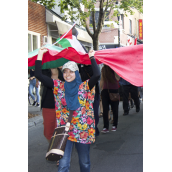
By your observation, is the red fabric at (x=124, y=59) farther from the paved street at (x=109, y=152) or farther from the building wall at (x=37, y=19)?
the building wall at (x=37, y=19)

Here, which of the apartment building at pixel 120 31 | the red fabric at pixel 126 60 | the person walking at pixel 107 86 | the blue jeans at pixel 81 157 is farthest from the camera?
the apartment building at pixel 120 31

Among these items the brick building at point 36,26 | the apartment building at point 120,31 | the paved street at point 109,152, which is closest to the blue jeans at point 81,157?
the paved street at point 109,152

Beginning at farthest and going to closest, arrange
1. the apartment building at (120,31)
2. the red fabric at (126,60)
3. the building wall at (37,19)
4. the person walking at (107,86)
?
the apartment building at (120,31), the building wall at (37,19), the person walking at (107,86), the red fabric at (126,60)

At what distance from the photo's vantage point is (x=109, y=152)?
587cm

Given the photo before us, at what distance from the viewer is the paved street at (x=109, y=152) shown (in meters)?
4.93

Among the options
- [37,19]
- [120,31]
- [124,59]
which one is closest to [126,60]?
[124,59]

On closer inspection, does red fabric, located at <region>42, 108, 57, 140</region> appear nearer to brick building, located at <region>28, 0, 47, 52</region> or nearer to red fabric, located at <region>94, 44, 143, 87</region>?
red fabric, located at <region>94, 44, 143, 87</region>

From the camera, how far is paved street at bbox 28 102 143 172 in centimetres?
493

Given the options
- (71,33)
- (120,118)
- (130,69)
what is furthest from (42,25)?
(130,69)

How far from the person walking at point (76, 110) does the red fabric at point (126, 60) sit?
1.10 metres

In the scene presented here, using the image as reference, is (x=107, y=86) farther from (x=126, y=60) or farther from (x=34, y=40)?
(x=34, y=40)
